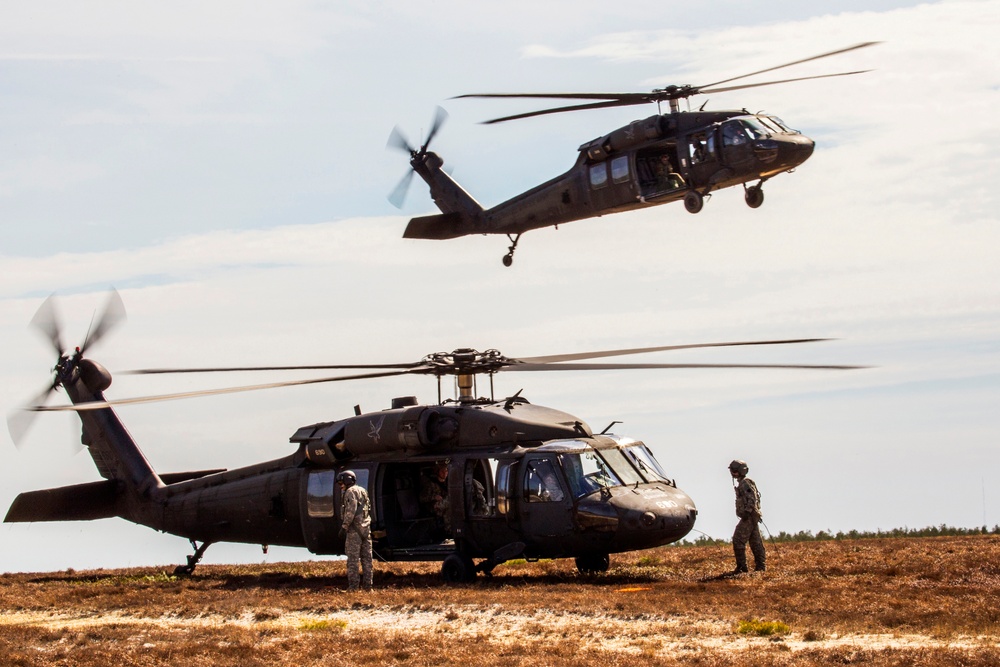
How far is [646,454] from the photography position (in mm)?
18281

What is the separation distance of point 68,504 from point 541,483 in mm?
9883

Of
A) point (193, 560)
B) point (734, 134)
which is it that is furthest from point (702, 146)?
point (193, 560)

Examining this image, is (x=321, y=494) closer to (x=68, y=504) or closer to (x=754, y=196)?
(x=68, y=504)

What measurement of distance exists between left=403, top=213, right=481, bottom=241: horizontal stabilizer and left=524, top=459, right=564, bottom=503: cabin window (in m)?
13.6

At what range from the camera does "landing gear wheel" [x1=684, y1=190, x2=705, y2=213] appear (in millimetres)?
24250

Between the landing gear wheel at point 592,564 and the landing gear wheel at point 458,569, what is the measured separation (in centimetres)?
167

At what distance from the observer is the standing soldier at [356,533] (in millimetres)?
17578

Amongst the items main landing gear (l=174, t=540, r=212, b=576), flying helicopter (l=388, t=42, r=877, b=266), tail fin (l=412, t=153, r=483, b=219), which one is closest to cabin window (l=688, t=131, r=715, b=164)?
flying helicopter (l=388, t=42, r=877, b=266)

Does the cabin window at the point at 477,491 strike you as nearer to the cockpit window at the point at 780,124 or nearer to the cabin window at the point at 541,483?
the cabin window at the point at 541,483

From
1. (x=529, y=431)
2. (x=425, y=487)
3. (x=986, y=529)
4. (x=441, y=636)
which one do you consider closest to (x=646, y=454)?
(x=529, y=431)

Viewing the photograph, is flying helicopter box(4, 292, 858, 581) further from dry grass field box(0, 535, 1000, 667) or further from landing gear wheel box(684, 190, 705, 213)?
landing gear wheel box(684, 190, 705, 213)

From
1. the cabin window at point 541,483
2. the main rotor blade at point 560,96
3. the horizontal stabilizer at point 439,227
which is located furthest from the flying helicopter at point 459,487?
the horizontal stabilizer at point 439,227

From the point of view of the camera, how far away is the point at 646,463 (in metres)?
18.1

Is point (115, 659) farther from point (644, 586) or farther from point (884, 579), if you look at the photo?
point (884, 579)
